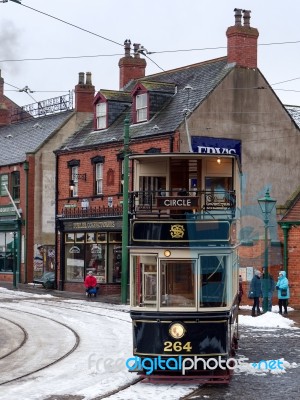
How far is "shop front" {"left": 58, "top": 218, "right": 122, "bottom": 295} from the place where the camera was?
1471 inches

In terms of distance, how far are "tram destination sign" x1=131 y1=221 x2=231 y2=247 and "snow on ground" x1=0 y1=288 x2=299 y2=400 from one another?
8.66 feet

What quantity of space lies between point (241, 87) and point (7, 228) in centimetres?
1639

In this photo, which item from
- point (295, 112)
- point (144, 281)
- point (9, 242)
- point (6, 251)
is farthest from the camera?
point (6, 251)

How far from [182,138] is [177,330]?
68.1ft

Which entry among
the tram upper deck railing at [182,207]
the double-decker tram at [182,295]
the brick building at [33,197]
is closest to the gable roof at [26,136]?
the brick building at [33,197]

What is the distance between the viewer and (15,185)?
149ft

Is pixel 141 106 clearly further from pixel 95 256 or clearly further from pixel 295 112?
pixel 295 112

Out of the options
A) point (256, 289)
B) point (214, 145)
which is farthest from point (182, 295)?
point (214, 145)

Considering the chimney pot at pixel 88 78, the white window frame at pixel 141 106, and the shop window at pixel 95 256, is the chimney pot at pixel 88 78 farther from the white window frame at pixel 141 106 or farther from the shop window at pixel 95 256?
the shop window at pixel 95 256

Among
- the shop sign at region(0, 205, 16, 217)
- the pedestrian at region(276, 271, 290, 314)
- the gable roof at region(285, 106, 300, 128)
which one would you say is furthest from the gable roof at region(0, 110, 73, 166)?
the pedestrian at region(276, 271, 290, 314)

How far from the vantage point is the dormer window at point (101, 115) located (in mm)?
40547

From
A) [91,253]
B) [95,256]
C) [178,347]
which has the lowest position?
[178,347]

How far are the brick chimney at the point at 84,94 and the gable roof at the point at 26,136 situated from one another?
79cm

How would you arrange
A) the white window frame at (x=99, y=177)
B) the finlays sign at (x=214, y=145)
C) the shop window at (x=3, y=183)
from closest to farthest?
the finlays sign at (x=214, y=145) < the white window frame at (x=99, y=177) < the shop window at (x=3, y=183)
